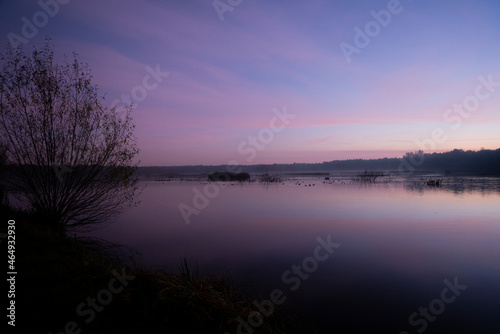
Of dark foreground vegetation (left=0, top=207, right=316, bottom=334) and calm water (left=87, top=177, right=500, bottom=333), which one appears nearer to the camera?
dark foreground vegetation (left=0, top=207, right=316, bottom=334)

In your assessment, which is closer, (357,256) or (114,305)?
(114,305)

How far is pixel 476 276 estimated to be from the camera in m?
8.17

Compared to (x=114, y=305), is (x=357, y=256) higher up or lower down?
lower down

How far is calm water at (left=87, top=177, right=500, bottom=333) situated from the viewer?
252 inches

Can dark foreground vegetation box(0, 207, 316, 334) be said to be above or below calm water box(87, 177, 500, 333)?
above

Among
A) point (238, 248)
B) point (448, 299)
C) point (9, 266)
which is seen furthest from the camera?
point (238, 248)

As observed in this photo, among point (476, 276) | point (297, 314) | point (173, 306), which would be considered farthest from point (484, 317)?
point (173, 306)

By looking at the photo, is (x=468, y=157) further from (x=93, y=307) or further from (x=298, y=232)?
(x=93, y=307)

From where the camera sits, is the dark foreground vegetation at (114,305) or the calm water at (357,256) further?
the calm water at (357,256)

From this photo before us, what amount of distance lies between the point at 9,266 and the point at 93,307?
2.79 m

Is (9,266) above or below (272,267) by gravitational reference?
above

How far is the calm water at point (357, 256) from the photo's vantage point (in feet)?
21.0

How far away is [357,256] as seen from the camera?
9.99 metres

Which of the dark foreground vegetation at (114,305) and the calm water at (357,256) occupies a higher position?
the dark foreground vegetation at (114,305)
